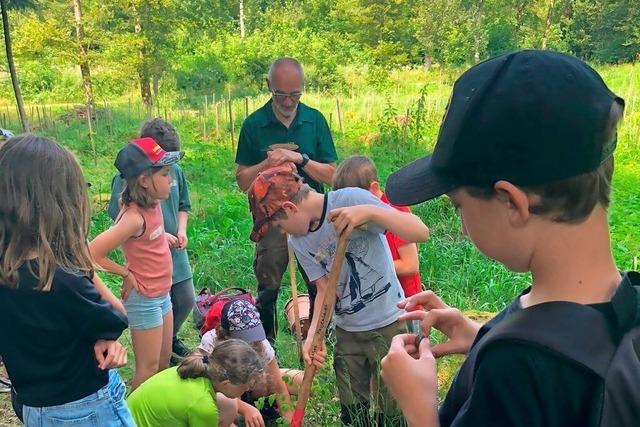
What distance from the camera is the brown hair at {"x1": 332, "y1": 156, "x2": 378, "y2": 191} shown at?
3328 mm

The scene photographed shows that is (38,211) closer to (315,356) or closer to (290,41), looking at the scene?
(315,356)

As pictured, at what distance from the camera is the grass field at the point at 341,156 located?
485 cm

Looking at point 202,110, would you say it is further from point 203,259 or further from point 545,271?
point 545,271

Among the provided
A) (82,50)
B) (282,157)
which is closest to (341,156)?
(282,157)

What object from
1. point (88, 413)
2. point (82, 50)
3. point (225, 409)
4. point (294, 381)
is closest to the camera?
point (88, 413)

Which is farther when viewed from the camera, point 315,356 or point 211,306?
point 211,306

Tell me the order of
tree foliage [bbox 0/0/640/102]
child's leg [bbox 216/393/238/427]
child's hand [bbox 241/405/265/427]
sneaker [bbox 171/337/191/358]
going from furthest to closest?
tree foliage [bbox 0/0/640/102] < sneaker [bbox 171/337/191/358] < child's hand [bbox 241/405/265/427] < child's leg [bbox 216/393/238/427]

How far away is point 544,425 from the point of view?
0.93m

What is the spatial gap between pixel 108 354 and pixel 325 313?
2.84ft

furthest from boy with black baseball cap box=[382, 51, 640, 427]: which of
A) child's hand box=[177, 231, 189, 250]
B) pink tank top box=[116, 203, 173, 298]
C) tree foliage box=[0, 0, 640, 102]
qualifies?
tree foliage box=[0, 0, 640, 102]

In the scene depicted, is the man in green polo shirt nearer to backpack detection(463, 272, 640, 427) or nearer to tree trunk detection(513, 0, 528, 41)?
backpack detection(463, 272, 640, 427)

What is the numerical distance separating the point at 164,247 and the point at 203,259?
237 cm

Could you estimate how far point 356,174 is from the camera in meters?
3.34

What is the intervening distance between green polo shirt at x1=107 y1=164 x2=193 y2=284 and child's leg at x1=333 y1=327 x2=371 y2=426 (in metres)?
A: 1.46
